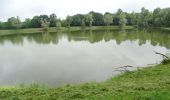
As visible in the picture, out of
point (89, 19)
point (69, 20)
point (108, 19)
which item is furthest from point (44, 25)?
point (108, 19)

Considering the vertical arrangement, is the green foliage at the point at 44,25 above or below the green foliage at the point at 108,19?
below

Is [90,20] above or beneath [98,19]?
beneath

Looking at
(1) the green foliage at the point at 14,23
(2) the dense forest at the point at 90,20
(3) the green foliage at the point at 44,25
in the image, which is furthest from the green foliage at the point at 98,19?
(1) the green foliage at the point at 14,23

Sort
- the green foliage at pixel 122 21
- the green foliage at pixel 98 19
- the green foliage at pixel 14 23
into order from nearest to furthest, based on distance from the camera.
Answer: the green foliage at pixel 14 23 → the green foliage at pixel 122 21 → the green foliage at pixel 98 19

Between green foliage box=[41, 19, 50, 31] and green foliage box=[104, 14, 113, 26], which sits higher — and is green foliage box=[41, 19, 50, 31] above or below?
below

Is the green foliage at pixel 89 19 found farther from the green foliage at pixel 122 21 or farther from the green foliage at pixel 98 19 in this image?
the green foliage at pixel 122 21

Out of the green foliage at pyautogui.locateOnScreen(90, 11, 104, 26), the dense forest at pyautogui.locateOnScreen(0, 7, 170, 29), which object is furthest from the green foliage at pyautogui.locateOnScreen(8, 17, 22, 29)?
the green foliage at pyautogui.locateOnScreen(90, 11, 104, 26)

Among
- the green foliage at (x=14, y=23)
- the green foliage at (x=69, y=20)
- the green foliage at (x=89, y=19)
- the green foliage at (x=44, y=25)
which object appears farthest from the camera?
the green foliage at (x=89, y=19)

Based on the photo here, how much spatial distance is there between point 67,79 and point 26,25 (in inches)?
3066

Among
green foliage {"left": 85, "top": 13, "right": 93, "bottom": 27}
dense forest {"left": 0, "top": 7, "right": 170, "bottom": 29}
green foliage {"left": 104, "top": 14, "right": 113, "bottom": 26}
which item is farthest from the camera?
green foliage {"left": 104, "top": 14, "right": 113, "bottom": 26}

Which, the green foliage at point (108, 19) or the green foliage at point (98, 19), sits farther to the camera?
the green foliage at point (98, 19)

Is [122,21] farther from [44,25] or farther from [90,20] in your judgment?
[44,25]

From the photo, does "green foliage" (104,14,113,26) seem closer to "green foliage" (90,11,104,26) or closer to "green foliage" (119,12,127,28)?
"green foliage" (119,12,127,28)

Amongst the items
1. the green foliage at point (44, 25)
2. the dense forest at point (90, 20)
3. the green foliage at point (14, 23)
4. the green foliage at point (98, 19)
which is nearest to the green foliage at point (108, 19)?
the dense forest at point (90, 20)
